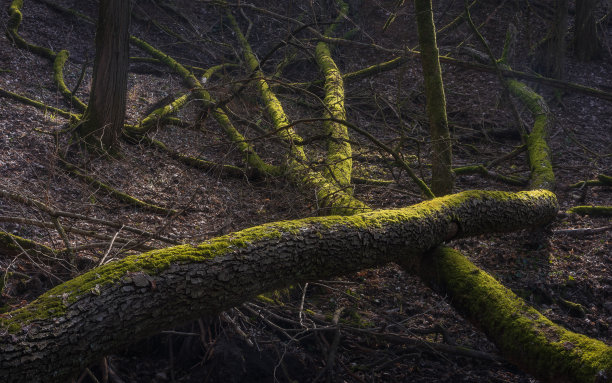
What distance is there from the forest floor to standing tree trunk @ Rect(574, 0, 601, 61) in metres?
0.27

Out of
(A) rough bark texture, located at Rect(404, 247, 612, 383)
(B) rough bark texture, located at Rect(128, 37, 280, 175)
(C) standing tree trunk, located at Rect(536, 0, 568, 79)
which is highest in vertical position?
(C) standing tree trunk, located at Rect(536, 0, 568, 79)

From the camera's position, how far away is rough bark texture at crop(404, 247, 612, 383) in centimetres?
265

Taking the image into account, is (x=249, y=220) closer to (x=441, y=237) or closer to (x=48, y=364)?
(x=441, y=237)

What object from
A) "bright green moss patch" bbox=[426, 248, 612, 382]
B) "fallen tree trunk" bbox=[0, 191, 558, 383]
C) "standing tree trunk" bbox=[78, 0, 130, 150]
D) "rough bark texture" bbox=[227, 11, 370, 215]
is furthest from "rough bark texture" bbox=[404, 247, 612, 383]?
"standing tree trunk" bbox=[78, 0, 130, 150]

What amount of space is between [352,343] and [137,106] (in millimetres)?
5750

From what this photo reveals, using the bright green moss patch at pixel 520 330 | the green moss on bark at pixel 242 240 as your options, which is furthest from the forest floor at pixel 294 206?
the green moss on bark at pixel 242 240

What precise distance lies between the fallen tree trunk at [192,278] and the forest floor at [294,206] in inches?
24.1

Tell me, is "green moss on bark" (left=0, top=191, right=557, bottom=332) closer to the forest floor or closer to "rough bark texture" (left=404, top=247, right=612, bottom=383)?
"rough bark texture" (left=404, top=247, right=612, bottom=383)

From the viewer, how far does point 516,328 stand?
3025 millimetres

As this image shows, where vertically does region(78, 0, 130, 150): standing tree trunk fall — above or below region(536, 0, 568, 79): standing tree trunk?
below

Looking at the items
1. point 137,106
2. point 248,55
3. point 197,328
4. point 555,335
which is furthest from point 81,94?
point 555,335

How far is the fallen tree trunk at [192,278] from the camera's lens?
204 cm

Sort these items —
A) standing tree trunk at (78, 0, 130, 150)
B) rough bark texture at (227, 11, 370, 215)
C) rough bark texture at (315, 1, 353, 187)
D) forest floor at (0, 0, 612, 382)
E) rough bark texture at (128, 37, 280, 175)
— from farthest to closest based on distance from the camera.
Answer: standing tree trunk at (78, 0, 130, 150), rough bark texture at (128, 37, 280, 175), rough bark texture at (315, 1, 353, 187), rough bark texture at (227, 11, 370, 215), forest floor at (0, 0, 612, 382)

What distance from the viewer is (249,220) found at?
518 centimetres
